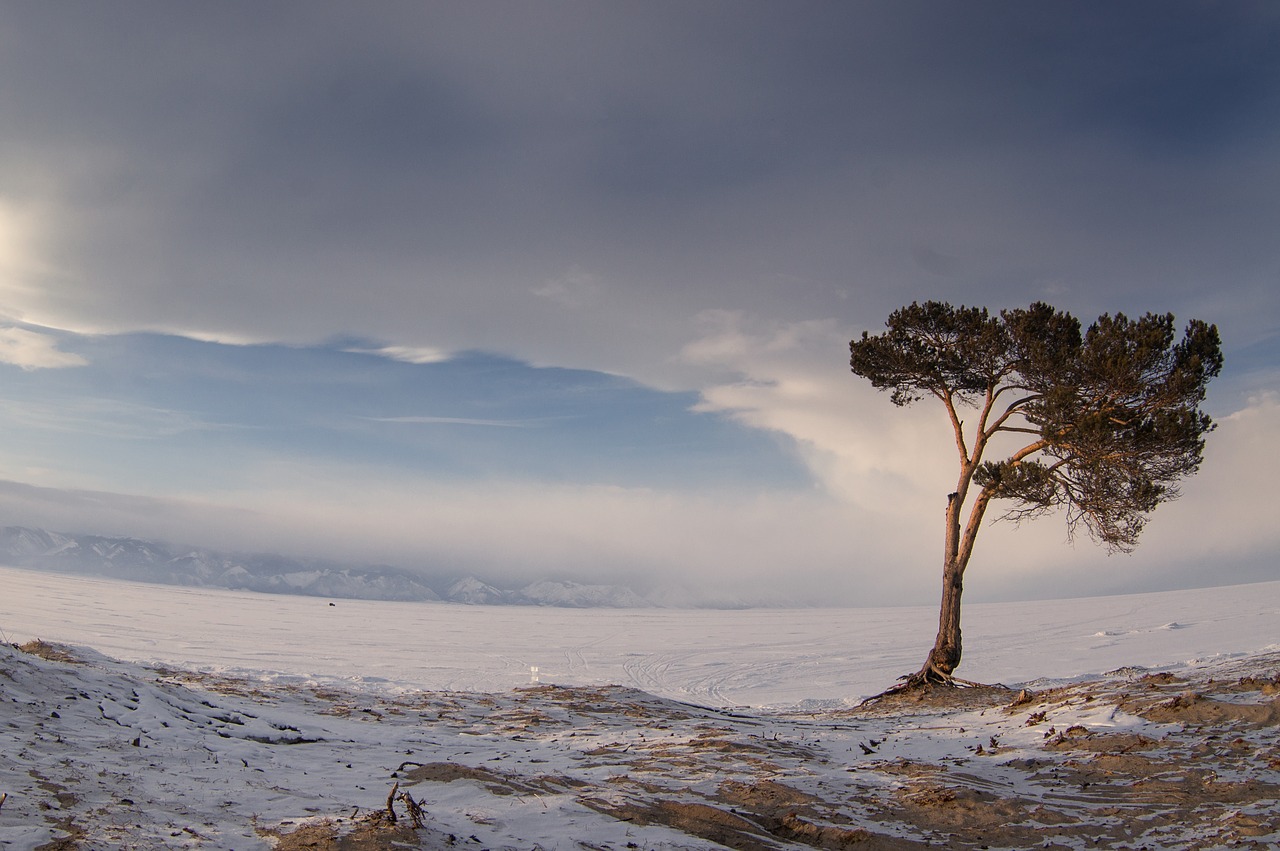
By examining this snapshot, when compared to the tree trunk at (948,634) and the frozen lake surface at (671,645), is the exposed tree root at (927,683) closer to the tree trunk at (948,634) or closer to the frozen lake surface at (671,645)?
the tree trunk at (948,634)

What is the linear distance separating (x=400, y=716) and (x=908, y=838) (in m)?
10.5

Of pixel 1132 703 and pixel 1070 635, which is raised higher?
pixel 1132 703

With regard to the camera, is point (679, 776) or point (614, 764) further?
point (614, 764)

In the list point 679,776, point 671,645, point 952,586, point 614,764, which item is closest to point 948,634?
point 952,586

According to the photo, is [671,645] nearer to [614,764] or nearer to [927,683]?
[927,683]

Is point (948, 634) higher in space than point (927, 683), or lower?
higher

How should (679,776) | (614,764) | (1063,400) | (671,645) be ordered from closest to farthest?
(679,776)
(614,764)
(1063,400)
(671,645)

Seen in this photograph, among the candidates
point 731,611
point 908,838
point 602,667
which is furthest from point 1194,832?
point 731,611

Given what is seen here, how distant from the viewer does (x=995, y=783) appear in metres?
9.30

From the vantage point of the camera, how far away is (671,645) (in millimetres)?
42438

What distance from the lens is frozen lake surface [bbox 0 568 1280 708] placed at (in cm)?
2595


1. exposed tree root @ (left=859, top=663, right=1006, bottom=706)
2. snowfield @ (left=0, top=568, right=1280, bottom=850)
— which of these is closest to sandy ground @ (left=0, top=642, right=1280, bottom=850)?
snowfield @ (left=0, top=568, right=1280, bottom=850)

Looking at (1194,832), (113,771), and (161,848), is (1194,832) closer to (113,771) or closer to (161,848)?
(161,848)

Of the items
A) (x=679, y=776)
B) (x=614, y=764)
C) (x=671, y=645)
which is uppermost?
(x=679, y=776)
